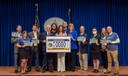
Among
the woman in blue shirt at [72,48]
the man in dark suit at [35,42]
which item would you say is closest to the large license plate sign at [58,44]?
the woman in blue shirt at [72,48]

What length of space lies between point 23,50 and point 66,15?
2576mm

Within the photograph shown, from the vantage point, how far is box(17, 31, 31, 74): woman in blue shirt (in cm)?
1007

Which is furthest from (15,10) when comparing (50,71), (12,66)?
(50,71)

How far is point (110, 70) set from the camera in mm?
10281

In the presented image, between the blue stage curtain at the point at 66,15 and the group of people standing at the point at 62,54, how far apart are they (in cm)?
134

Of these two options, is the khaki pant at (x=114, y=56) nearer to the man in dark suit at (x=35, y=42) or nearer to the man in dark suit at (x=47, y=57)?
the man in dark suit at (x=47, y=57)

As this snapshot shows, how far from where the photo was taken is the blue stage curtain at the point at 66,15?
11.8 meters

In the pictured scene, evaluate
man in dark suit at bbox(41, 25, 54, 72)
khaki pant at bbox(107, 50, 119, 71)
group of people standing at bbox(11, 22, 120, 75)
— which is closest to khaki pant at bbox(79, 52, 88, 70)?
group of people standing at bbox(11, 22, 120, 75)

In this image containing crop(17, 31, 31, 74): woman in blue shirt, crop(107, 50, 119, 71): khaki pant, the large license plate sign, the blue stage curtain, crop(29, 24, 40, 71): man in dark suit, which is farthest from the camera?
the blue stage curtain

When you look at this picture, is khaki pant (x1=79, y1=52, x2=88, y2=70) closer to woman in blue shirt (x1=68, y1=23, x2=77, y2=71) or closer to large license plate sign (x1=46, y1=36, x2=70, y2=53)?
woman in blue shirt (x1=68, y1=23, x2=77, y2=71)

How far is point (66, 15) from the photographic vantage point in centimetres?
1196

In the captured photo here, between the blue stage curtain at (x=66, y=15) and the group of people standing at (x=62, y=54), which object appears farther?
the blue stage curtain at (x=66, y=15)

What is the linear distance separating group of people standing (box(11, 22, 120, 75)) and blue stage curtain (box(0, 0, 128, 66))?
1337 mm

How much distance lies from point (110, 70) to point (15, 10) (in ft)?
13.3
